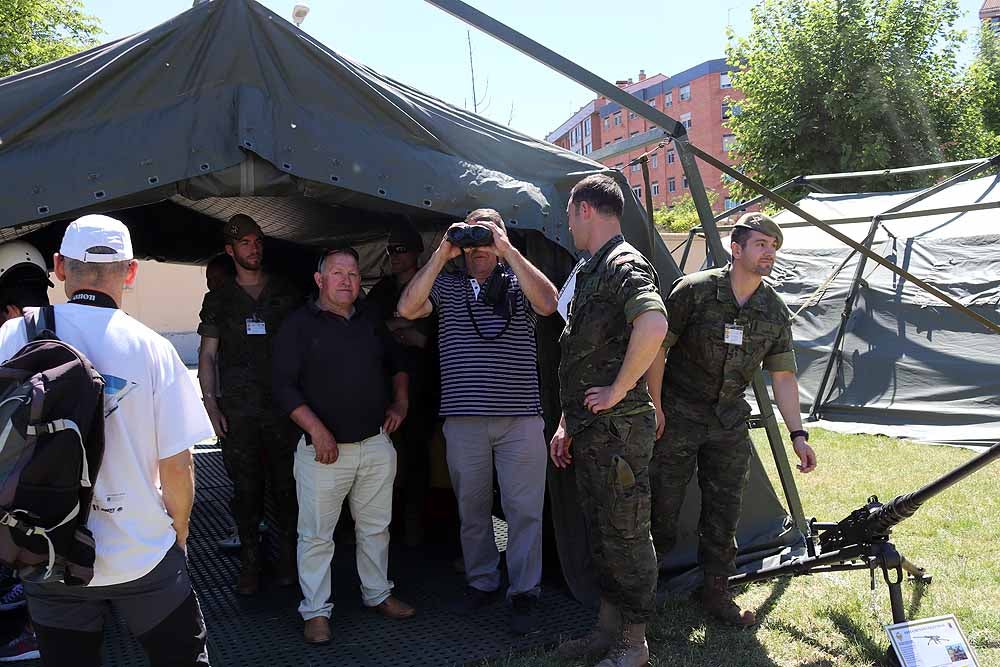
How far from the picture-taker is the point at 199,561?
181 inches

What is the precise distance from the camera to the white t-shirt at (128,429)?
205 centimetres

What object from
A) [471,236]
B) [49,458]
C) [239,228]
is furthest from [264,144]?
[49,458]

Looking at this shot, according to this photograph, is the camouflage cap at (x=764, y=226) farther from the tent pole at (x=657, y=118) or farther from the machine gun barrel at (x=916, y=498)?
the machine gun barrel at (x=916, y=498)

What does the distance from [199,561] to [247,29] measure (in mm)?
2923

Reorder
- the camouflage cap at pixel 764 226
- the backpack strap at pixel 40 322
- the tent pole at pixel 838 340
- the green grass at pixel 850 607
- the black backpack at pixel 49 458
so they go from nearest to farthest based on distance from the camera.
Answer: the black backpack at pixel 49 458 < the backpack strap at pixel 40 322 < the green grass at pixel 850 607 < the camouflage cap at pixel 764 226 < the tent pole at pixel 838 340

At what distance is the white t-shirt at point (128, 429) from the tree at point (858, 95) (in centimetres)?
1520

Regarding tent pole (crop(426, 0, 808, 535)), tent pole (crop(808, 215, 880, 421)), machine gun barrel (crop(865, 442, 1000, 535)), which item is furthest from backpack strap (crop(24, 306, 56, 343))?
tent pole (crop(808, 215, 880, 421))

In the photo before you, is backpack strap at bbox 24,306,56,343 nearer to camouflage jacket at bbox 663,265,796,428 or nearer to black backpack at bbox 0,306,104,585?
black backpack at bbox 0,306,104,585

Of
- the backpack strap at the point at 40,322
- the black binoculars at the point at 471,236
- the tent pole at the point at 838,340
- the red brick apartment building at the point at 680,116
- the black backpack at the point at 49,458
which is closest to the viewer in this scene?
the black backpack at the point at 49,458

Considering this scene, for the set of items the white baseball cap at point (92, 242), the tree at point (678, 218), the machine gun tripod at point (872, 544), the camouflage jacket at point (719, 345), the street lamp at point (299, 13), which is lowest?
the machine gun tripod at point (872, 544)

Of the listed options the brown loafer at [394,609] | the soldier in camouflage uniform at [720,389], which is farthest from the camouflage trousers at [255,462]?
the soldier in camouflage uniform at [720,389]

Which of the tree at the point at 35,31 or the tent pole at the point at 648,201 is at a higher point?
the tree at the point at 35,31

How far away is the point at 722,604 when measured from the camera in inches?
144

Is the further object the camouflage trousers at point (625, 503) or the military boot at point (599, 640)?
the military boot at point (599, 640)
